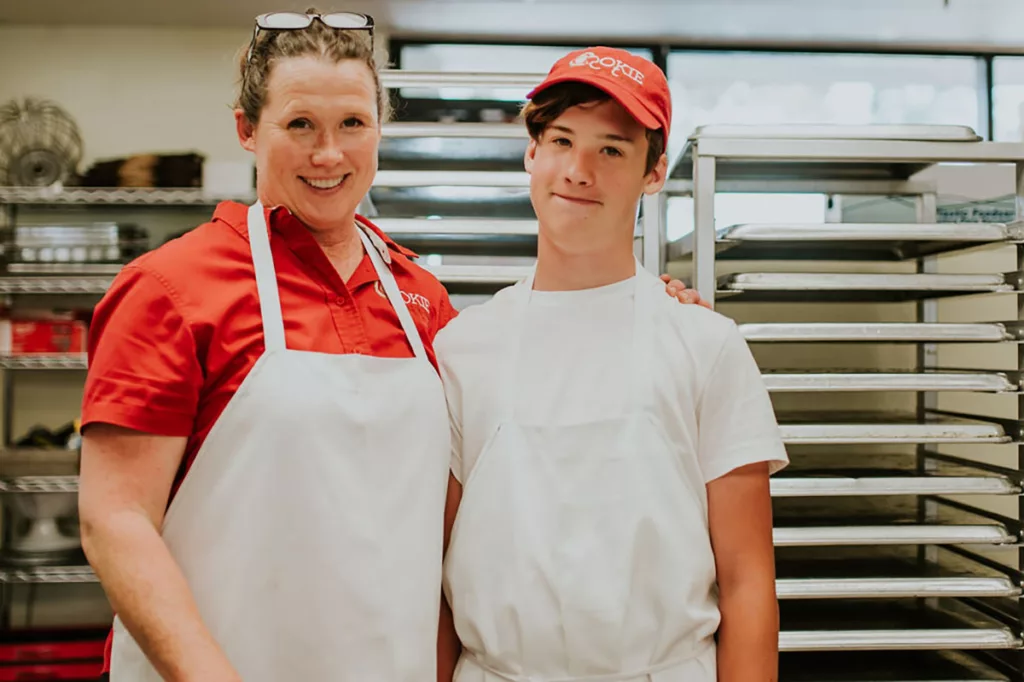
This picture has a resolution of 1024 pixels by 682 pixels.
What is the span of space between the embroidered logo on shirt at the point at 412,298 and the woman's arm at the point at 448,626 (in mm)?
290

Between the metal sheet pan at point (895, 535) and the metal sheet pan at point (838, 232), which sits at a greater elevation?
the metal sheet pan at point (838, 232)

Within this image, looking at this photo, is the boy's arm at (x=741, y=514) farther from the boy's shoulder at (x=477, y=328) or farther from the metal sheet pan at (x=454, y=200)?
the metal sheet pan at (x=454, y=200)

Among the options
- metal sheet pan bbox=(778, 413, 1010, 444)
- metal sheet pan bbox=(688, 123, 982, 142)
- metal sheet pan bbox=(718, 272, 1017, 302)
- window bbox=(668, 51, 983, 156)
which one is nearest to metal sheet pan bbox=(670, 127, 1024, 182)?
metal sheet pan bbox=(688, 123, 982, 142)

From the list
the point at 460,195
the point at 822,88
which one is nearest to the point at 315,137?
the point at 460,195

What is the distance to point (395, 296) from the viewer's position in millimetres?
1189

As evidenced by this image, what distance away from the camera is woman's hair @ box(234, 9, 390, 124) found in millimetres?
1056

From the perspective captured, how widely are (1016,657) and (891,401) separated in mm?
1057

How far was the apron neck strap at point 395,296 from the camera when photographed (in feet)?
3.79

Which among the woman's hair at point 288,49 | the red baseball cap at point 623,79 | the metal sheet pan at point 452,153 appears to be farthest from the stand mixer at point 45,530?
the red baseball cap at point 623,79

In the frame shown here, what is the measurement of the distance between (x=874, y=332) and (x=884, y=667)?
3.43 ft

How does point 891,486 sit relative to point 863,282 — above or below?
below

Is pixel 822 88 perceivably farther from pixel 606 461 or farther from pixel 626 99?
pixel 606 461

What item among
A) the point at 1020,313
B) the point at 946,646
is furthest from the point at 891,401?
the point at 946,646

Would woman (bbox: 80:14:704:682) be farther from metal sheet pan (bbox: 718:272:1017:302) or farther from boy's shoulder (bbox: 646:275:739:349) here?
metal sheet pan (bbox: 718:272:1017:302)
